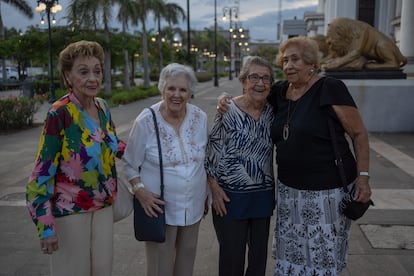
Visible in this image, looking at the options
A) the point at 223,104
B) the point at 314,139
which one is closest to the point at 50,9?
the point at 223,104

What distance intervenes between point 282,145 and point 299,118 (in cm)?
21

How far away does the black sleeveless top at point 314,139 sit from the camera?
8.75ft

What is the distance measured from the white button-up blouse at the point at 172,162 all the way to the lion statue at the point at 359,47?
998 centimetres

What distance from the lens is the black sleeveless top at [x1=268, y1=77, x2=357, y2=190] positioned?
2668 mm

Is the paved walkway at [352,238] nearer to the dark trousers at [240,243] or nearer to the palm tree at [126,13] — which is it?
the dark trousers at [240,243]

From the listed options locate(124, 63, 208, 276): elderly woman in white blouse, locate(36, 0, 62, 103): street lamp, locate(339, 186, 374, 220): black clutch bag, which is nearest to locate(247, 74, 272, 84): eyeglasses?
locate(124, 63, 208, 276): elderly woman in white blouse

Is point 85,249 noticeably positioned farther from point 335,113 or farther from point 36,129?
point 36,129

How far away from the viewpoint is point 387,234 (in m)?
4.62

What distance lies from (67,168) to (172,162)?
0.65m

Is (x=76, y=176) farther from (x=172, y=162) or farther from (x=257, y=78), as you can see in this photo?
(x=257, y=78)

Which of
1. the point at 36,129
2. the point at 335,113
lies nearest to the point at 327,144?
A: the point at 335,113

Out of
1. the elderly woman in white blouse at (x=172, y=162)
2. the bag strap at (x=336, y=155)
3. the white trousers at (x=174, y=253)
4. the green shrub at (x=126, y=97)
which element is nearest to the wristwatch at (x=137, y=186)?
the elderly woman in white blouse at (x=172, y=162)

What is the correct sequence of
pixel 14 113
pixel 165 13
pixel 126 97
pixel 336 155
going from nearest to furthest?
pixel 336 155 < pixel 14 113 < pixel 126 97 < pixel 165 13

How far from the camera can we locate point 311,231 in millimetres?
2809
